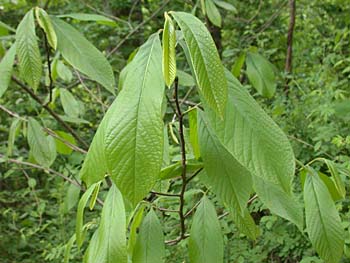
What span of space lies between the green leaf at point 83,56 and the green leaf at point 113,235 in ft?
1.04

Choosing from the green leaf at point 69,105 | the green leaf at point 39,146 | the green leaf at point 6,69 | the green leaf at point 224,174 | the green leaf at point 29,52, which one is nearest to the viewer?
the green leaf at point 224,174

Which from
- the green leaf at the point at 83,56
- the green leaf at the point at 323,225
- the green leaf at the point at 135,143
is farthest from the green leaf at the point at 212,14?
the green leaf at the point at 135,143

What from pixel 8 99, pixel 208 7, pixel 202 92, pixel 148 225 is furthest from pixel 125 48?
pixel 202 92

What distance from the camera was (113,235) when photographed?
715 mm

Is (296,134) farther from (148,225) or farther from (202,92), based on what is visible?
(202,92)

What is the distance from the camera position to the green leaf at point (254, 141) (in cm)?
59

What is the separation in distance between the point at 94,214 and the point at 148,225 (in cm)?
165

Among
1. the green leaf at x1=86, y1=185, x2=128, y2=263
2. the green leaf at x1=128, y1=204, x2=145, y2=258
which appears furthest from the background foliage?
the green leaf at x1=86, y1=185, x2=128, y2=263

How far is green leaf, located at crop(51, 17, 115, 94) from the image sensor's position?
3.27 feet

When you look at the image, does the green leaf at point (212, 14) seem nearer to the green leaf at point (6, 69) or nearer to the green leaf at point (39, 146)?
the green leaf at point (39, 146)

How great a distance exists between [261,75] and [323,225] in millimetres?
1089

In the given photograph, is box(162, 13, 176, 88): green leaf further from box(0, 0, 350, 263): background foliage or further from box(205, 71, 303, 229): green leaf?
box(0, 0, 350, 263): background foliage

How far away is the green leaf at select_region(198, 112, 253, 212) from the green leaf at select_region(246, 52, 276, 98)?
1183mm

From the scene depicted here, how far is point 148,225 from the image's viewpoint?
0.85 m
